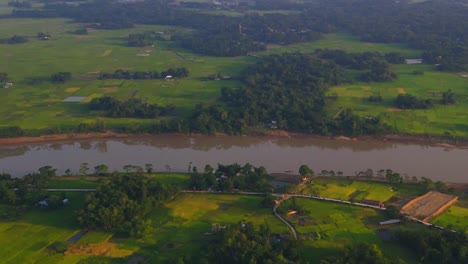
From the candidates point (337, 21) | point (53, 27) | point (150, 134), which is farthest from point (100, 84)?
point (337, 21)

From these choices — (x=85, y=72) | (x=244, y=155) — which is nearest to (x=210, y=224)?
(x=244, y=155)

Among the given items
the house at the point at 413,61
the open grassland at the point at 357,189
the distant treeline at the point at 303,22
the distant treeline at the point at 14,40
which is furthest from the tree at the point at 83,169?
the distant treeline at the point at 14,40

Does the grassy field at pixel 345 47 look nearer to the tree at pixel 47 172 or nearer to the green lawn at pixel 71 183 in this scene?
the green lawn at pixel 71 183

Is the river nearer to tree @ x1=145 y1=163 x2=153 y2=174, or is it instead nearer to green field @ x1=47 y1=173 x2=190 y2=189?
tree @ x1=145 y1=163 x2=153 y2=174

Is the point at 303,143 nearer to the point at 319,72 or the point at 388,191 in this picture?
the point at 388,191

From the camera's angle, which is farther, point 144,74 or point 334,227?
point 144,74

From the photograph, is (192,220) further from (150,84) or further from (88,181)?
(150,84)
